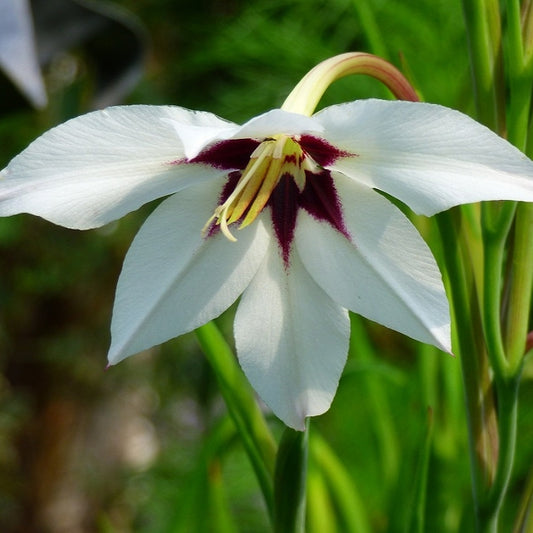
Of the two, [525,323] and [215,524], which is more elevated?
[525,323]

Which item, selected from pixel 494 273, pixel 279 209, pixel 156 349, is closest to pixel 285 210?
pixel 279 209

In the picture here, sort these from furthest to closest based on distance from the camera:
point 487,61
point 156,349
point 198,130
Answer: point 156,349 → point 487,61 → point 198,130

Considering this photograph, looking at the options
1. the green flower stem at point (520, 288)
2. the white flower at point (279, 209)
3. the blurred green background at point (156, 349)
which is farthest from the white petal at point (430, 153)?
the blurred green background at point (156, 349)

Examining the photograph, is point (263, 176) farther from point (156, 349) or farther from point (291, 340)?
point (156, 349)

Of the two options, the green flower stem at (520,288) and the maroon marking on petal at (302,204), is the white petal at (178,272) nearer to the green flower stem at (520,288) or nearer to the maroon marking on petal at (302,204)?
the maroon marking on petal at (302,204)

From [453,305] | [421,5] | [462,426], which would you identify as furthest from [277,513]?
[421,5]

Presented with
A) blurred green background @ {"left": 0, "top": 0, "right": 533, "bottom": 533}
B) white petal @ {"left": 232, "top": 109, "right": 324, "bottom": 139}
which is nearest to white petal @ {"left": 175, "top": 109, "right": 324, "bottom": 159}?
white petal @ {"left": 232, "top": 109, "right": 324, "bottom": 139}

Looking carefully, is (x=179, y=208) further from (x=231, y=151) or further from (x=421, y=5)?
(x=421, y=5)
